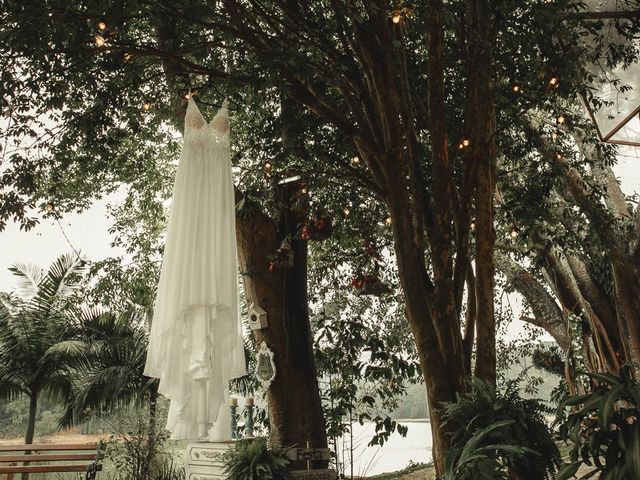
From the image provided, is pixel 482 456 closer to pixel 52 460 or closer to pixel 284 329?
pixel 284 329

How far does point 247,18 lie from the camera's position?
3.65 m

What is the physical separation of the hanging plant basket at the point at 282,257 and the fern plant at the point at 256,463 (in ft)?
4.62

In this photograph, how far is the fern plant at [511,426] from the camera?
2.48 meters

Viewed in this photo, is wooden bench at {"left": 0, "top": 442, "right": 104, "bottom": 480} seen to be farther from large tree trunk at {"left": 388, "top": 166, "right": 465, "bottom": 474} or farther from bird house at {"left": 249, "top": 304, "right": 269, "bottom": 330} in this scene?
large tree trunk at {"left": 388, "top": 166, "right": 465, "bottom": 474}

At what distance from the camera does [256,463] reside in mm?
4125

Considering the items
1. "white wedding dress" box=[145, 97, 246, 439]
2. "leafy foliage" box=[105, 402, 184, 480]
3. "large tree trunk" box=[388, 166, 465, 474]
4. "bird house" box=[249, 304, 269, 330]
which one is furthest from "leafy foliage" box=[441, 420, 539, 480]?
"leafy foliage" box=[105, 402, 184, 480]

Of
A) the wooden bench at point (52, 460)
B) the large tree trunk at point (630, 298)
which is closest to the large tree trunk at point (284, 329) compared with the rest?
the wooden bench at point (52, 460)

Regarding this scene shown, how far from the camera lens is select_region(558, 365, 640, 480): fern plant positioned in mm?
1928

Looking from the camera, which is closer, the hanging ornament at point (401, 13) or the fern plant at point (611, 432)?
the fern plant at point (611, 432)

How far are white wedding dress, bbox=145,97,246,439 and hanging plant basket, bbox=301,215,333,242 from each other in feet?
3.27

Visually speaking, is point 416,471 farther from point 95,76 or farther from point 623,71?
point 95,76

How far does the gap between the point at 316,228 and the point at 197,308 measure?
1.56m

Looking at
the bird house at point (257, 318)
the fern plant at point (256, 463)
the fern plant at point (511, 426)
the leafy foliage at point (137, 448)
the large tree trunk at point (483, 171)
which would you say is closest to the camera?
the fern plant at point (511, 426)

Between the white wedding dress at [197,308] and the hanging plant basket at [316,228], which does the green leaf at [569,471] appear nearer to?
the white wedding dress at [197,308]
